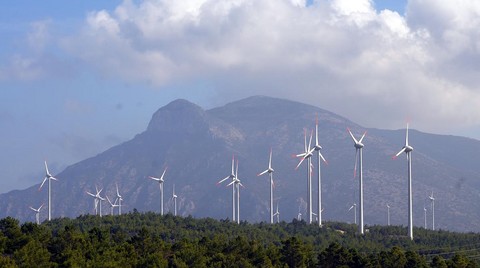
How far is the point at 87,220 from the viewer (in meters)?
179

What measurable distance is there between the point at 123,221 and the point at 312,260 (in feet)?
219

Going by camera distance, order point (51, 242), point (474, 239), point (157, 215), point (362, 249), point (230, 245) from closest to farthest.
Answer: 1. point (51, 242)
2. point (230, 245)
3. point (362, 249)
4. point (474, 239)
5. point (157, 215)

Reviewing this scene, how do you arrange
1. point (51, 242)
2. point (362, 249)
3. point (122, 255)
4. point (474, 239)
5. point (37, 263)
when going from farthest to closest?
point (474, 239) < point (362, 249) < point (51, 242) < point (122, 255) < point (37, 263)

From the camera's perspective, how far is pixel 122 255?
107 meters

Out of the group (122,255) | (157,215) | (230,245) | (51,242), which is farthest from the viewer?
(157,215)

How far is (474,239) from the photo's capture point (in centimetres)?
16500

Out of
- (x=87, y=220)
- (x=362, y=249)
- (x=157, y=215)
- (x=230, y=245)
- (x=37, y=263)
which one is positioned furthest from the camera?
(x=157, y=215)

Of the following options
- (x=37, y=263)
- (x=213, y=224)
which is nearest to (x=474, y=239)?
(x=213, y=224)

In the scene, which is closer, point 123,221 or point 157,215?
point 123,221

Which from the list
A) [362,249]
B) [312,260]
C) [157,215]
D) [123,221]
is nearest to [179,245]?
[312,260]

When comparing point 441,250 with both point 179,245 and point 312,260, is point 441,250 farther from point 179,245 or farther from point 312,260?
point 179,245

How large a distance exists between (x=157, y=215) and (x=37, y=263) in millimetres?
96986

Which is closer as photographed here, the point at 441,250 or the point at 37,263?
the point at 37,263

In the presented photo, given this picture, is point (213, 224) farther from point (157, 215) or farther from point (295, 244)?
point (295, 244)
